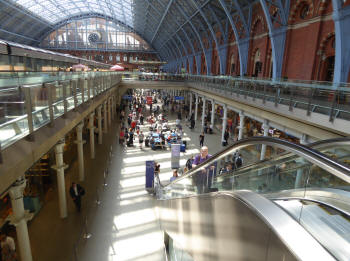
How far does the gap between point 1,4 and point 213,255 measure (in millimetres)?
48429

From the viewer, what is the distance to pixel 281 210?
1.87 metres

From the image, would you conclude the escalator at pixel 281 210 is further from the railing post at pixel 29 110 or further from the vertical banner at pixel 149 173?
the vertical banner at pixel 149 173

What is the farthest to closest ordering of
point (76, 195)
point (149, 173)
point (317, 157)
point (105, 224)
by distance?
point (149, 173), point (76, 195), point (105, 224), point (317, 157)

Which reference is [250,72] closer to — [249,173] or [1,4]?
[249,173]

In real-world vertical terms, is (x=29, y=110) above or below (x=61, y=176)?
above

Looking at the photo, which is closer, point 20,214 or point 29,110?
point 29,110

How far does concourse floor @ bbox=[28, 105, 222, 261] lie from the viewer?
7047 mm

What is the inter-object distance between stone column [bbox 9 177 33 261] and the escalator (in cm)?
337

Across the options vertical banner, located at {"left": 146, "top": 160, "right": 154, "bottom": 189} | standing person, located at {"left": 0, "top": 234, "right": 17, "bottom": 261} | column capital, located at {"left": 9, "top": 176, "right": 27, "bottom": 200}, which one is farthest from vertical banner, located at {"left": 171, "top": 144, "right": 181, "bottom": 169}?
column capital, located at {"left": 9, "top": 176, "right": 27, "bottom": 200}

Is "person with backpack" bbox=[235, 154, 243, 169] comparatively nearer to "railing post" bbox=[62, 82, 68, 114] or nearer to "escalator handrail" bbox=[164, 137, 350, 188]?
"escalator handrail" bbox=[164, 137, 350, 188]

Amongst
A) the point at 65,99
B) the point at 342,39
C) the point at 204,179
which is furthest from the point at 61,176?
the point at 342,39

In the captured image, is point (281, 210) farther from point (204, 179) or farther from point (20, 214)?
point (20, 214)

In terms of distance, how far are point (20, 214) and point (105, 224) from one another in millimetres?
3616

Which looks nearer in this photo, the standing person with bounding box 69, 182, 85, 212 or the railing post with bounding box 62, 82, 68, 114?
the railing post with bounding box 62, 82, 68, 114
